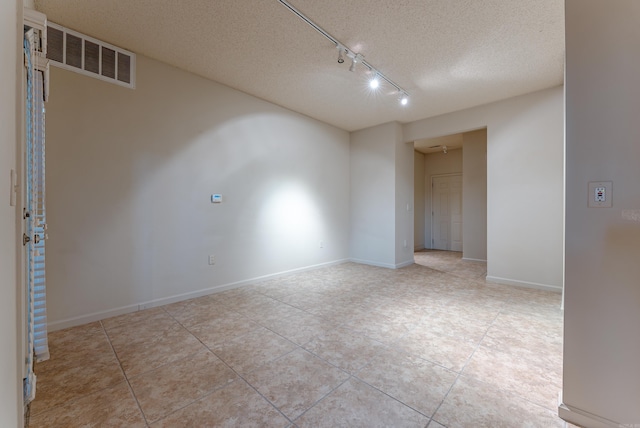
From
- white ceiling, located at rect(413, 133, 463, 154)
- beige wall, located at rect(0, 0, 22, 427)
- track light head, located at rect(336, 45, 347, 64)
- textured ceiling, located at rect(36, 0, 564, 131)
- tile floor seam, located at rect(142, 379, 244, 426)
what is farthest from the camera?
white ceiling, located at rect(413, 133, 463, 154)

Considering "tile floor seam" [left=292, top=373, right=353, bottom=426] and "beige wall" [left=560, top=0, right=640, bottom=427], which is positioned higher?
"beige wall" [left=560, top=0, right=640, bottom=427]

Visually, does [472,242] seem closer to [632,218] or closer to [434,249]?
[434,249]

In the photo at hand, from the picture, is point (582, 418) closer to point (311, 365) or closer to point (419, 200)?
point (311, 365)

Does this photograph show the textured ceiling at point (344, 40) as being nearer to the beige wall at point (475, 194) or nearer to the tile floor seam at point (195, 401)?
the beige wall at point (475, 194)

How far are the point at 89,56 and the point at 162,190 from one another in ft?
4.67

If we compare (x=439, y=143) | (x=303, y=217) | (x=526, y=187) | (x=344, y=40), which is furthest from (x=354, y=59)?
(x=439, y=143)

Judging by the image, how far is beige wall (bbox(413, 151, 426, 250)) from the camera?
747 centimetres

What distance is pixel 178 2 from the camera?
6.86ft

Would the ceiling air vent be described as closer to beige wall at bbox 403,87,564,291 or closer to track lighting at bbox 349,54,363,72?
track lighting at bbox 349,54,363,72

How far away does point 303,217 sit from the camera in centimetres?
460

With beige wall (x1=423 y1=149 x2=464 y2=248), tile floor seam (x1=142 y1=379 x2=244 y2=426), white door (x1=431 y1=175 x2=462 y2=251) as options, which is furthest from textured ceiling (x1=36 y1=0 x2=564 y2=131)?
white door (x1=431 y1=175 x2=462 y2=251)

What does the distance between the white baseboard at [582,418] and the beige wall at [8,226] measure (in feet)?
Answer: 7.72

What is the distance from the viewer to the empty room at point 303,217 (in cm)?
126

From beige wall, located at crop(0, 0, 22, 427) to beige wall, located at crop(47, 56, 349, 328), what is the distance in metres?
1.72
